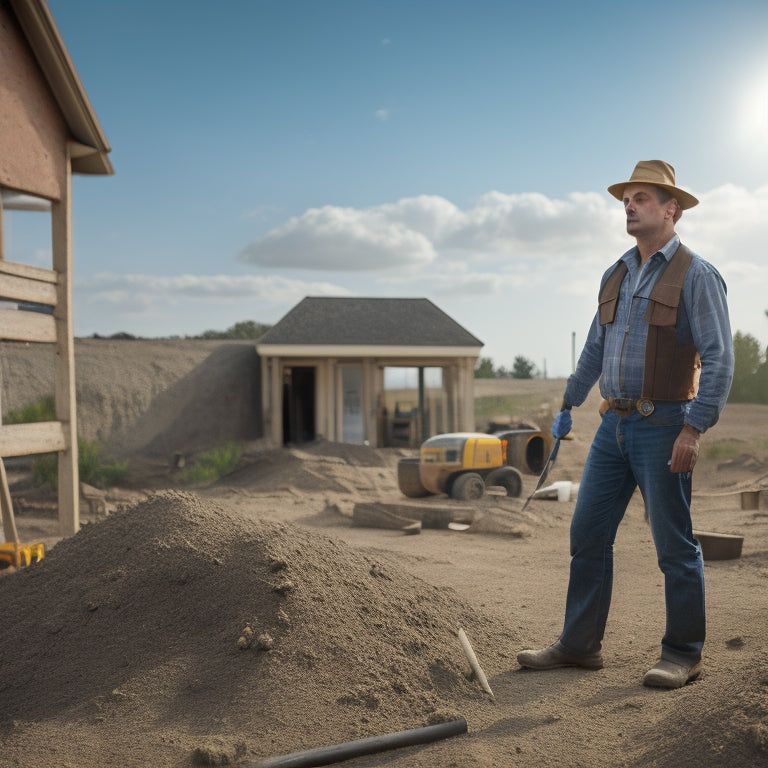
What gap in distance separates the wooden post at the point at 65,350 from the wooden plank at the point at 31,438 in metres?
0.11

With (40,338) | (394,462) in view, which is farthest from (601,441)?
(394,462)

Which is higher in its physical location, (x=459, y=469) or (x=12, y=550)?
(x=459, y=469)

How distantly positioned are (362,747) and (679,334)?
7.45 ft

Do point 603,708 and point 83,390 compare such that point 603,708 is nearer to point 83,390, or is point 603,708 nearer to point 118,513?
point 118,513

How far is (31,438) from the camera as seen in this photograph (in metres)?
7.43

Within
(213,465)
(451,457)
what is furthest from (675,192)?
(213,465)

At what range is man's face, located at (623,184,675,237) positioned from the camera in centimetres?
378

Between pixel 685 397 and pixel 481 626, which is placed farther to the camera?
→ pixel 481 626

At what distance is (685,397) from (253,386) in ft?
55.7

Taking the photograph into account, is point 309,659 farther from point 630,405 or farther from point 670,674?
point 630,405

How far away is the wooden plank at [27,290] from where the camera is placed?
7082mm

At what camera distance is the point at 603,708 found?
11.4 feet

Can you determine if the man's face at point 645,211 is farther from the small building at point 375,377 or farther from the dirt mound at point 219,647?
the small building at point 375,377

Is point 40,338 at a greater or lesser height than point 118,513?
greater
